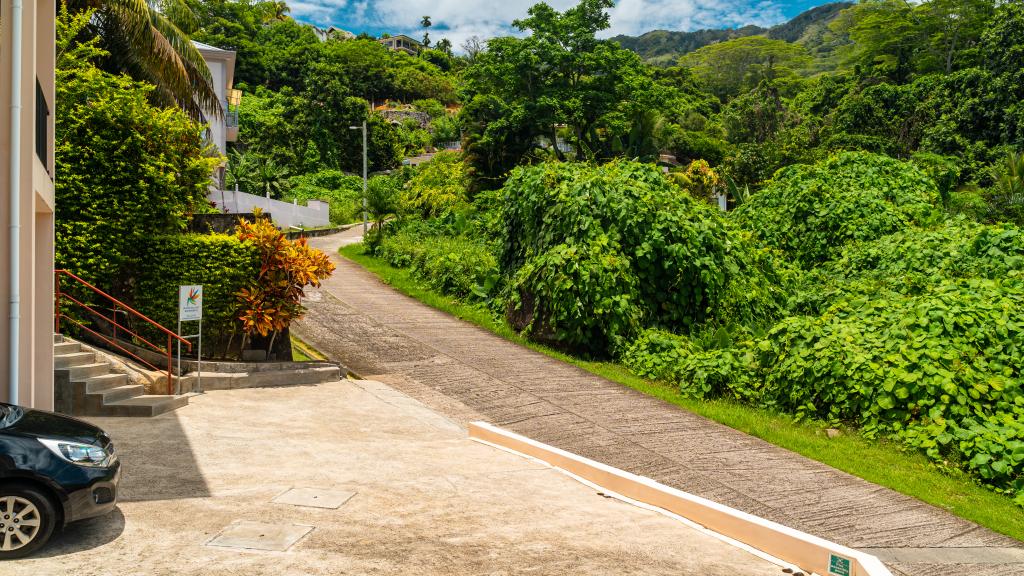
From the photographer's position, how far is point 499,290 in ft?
73.2

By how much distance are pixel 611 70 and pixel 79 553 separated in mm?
39266

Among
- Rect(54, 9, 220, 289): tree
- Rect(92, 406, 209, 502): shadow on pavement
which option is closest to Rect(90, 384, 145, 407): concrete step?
Rect(92, 406, 209, 502): shadow on pavement

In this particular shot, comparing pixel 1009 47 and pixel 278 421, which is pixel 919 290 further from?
pixel 1009 47

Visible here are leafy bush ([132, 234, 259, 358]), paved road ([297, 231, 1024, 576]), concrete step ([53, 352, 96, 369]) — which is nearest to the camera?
paved road ([297, 231, 1024, 576])

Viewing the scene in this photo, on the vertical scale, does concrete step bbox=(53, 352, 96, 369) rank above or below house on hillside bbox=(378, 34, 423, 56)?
below

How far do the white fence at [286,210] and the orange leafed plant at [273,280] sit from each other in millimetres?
27687

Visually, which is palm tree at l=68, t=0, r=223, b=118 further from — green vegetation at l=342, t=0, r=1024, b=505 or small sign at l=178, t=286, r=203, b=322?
small sign at l=178, t=286, r=203, b=322

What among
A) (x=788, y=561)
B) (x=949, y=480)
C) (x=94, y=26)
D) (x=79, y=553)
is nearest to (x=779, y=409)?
(x=949, y=480)

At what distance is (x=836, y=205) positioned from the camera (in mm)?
22922

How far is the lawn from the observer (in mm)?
9070

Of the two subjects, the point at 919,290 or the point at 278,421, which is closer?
the point at 278,421

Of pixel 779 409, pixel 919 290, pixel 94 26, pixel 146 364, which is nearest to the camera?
pixel 779 409

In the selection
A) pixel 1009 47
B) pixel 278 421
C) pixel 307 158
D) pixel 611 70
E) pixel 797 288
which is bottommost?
pixel 278 421

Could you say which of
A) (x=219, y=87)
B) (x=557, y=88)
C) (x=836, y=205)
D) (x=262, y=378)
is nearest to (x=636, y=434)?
(x=262, y=378)
